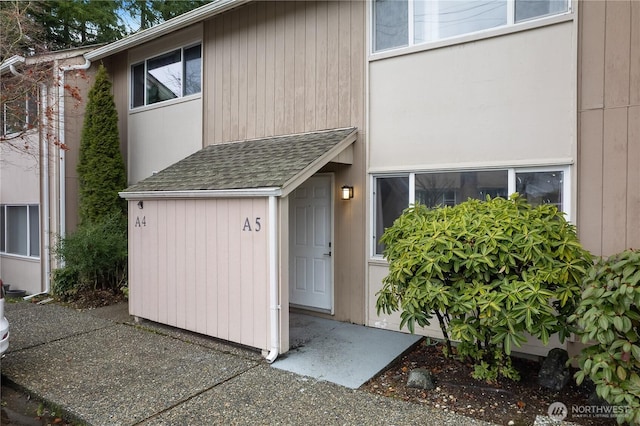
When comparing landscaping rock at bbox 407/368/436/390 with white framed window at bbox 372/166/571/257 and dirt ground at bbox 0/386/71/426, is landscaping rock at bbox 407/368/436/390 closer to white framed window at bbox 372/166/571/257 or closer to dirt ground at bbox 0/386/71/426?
white framed window at bbox 372/166/571/257

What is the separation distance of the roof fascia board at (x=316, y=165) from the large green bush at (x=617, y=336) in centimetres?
315

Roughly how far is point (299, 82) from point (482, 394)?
5258 mm

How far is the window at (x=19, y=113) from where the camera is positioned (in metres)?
7.95

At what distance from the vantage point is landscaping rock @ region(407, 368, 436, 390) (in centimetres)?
414

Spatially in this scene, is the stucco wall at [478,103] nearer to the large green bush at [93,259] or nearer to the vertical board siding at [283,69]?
the vertical board siding at [283,69]

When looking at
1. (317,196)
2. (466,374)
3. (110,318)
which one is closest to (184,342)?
(110,318)

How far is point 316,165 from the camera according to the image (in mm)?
5355

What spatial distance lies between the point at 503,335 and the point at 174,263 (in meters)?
4.50

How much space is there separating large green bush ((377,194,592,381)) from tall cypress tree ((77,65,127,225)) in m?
7.11

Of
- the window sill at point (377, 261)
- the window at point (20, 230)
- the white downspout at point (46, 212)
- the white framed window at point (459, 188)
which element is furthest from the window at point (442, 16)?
the window at point (20, 230)

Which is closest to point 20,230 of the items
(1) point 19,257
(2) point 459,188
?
(1) point 19,257

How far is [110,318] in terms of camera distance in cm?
685

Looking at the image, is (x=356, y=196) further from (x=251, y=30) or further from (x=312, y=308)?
(x=251, y=30)

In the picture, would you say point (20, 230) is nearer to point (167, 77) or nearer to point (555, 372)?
point (167, 77)
